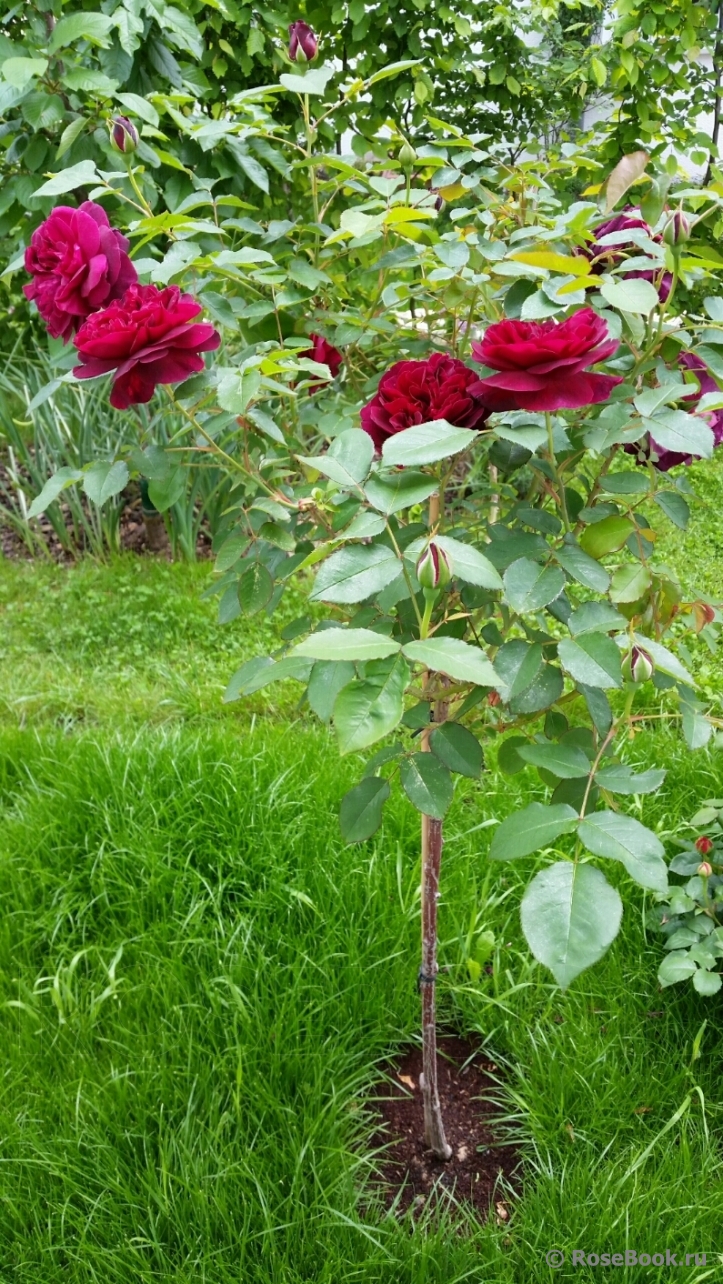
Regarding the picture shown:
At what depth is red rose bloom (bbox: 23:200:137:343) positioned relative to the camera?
839 millimetres

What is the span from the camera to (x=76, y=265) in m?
0.84

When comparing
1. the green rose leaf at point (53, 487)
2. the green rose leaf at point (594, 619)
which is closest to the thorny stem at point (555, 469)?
the green rose leaf at point (594, 619)

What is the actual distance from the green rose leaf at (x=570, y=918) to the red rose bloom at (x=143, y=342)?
0.49 metres

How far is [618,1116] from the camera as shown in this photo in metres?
1.29

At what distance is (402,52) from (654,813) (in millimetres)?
3533

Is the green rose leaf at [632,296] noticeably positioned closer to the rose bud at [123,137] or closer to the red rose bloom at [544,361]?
the red rose bloom at [544,361]

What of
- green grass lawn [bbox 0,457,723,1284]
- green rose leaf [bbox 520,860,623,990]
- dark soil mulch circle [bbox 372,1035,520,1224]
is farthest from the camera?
dark soil mulch circle [bbox 372,1035,520,1224]

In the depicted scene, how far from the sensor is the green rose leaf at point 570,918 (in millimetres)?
544

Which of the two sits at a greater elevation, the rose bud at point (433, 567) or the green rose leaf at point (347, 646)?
the rose bud at point (433, 567)

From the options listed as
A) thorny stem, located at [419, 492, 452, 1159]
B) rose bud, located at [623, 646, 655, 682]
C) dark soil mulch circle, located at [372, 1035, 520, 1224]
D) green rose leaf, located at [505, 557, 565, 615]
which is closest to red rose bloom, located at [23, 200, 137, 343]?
green rose leaf, located at [505, 557, 565, 615]

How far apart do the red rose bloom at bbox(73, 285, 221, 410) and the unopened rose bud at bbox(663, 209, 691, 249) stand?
14.3 inches

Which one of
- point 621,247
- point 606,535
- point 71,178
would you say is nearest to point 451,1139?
point 606,535

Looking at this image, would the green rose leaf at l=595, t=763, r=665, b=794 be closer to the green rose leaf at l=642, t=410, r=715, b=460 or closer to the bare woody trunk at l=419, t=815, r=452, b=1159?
the green rose leaf at l=642, t=410, r=715, b=460

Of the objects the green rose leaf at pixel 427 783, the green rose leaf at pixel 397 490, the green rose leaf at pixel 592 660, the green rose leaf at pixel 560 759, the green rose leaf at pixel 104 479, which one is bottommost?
the green rose leaf at pixel 427 783
